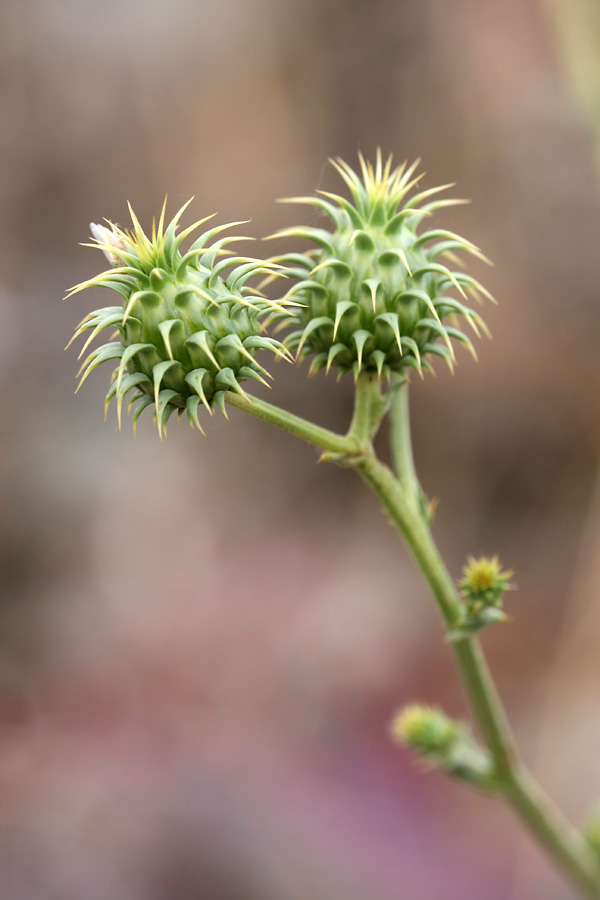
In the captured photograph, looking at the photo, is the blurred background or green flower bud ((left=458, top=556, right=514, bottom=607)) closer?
green flower bud ((left=458, top=556, right=514, bottom=607))

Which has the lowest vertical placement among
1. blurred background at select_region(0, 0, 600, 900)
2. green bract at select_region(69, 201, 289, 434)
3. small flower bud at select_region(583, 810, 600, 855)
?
small flower bud at select_region(583, 810, 600, 855)

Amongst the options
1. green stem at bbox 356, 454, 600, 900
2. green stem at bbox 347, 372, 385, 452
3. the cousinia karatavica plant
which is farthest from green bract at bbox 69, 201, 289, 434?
green stem at bbox 356, 454, 600, 900

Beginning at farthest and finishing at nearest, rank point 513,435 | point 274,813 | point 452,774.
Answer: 1. point 513,435
2. point 274,813
3. point 452,774

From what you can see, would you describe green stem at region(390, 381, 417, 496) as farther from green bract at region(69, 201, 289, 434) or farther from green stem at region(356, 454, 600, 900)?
green bract at region(69, 201, 289, 434)

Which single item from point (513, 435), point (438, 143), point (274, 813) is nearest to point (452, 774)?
point (274, 813)

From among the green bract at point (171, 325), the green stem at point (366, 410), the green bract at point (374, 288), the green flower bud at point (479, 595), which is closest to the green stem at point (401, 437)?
the green stem at point (366, 410)

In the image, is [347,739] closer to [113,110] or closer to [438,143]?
[438,143]

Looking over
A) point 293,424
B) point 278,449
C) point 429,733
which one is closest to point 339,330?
point 293,424
